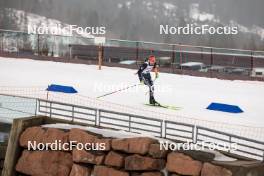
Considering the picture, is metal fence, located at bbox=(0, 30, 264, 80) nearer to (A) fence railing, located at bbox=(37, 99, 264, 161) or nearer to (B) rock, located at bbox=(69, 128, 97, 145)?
(A) fence railing, located at bbox=(37, 99, 264, 161)

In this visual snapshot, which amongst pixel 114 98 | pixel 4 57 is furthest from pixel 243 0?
pixel 114 98

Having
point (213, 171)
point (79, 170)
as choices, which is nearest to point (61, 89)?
point (79, 170)

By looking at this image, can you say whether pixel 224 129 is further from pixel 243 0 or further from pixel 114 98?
pixel 243 0

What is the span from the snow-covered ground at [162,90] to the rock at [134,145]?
3082 mm

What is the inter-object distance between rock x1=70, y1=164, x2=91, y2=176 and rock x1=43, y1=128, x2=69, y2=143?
0.83 m

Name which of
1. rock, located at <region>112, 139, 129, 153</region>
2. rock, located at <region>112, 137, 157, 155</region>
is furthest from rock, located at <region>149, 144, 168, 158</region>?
rock, located at <region>112, 139, 129, 153</region>

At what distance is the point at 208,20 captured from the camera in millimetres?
160250

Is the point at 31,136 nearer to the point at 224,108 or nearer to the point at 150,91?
the point at 150,91

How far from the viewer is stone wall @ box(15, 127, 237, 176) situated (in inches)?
527

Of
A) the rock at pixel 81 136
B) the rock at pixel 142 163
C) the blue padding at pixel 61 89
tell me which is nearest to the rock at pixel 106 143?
the rock at pixel 81 136

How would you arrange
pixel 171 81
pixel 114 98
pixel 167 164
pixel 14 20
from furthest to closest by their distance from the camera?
pixel 14 20, pixel 171 81, pixel 114 98, pixel 167 164

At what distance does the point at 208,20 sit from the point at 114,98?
143490mm

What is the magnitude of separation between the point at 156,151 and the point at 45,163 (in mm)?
3737

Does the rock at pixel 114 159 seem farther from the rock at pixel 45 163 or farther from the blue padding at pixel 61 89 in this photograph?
the blue padding at pixel 61 89
